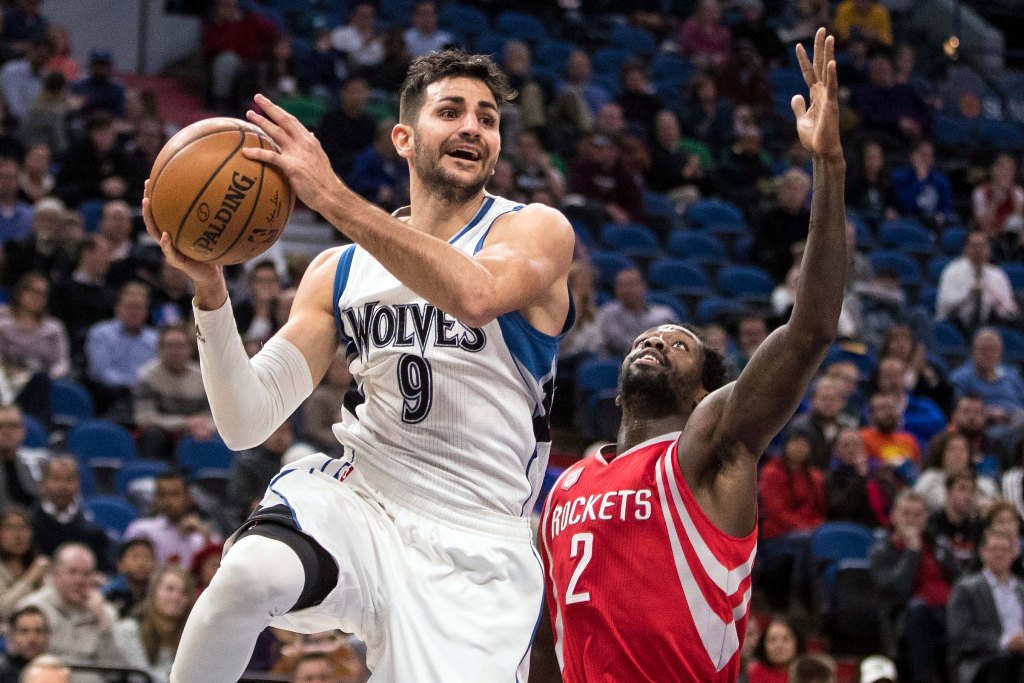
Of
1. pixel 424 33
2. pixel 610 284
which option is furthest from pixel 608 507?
pixel 424 33

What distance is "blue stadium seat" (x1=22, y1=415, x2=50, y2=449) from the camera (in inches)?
331

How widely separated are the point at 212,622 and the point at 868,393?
330 inches

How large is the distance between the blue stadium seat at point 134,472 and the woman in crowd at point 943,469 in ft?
15.3

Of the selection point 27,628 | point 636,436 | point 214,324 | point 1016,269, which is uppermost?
point 1016,269

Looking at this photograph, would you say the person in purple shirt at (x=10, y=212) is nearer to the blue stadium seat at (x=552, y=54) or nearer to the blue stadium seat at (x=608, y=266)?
the blue stadium seat at (x=608, y=266)

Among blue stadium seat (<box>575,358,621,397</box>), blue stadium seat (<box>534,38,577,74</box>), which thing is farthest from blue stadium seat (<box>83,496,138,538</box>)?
blue stadium seat (<box>534,38,577,74</box>)

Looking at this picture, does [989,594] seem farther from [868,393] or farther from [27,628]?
[27,628]

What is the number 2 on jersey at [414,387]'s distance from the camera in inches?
142

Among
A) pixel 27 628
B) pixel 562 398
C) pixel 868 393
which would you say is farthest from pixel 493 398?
pixel 868 393

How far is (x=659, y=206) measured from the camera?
43.6ft

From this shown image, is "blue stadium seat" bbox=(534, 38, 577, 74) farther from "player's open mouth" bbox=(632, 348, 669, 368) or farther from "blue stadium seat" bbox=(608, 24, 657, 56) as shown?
"player's open mouth" bbox=(632, 348, 669, 368)

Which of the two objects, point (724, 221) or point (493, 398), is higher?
point (724, 221)

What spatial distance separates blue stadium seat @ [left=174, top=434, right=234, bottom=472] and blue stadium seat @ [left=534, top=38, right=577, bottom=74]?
7402mm

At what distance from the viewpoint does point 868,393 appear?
35.7 feet
